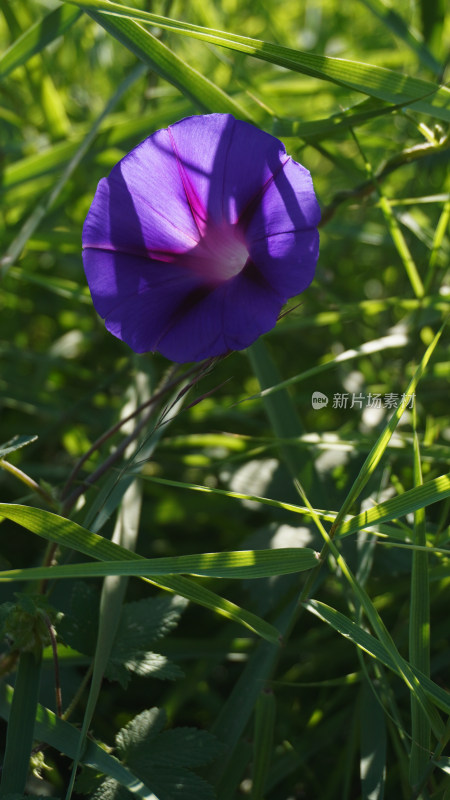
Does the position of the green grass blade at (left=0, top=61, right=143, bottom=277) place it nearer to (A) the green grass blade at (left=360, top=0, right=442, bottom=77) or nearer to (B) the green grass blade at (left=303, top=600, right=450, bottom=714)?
(A) the green grass blade at (left=360, top=0, right=442, bottom=77)

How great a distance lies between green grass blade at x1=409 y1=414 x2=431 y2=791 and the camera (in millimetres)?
696

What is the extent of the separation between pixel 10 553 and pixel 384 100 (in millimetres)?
993

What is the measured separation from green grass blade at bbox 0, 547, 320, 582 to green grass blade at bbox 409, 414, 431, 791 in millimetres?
135

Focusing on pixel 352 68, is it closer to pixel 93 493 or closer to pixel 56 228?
pixel 93 493

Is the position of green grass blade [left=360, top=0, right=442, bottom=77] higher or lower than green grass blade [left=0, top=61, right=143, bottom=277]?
higher

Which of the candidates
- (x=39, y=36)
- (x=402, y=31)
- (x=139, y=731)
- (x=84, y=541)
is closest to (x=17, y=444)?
(x=84, y=541)

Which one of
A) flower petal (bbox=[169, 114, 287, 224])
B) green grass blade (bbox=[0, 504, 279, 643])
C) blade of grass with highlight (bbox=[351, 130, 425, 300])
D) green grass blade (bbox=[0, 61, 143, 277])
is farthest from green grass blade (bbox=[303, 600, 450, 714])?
green grass blade (bbox=[0, 61, 143, 277])

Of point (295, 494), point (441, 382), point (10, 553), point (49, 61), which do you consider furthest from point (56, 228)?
point (441, 382)

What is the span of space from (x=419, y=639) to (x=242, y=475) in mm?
439

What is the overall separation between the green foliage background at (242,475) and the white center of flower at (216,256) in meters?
0.09

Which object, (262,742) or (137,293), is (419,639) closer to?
(262,742)

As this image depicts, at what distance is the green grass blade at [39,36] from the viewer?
1019 mm

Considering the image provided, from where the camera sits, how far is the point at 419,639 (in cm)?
73

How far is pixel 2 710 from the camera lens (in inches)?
28.7
